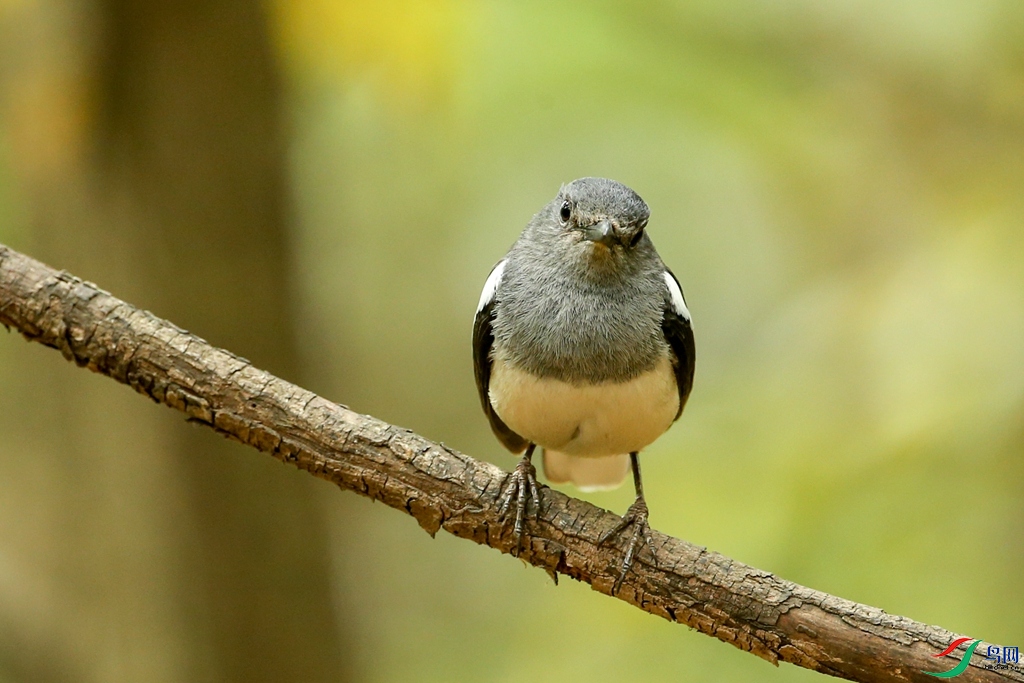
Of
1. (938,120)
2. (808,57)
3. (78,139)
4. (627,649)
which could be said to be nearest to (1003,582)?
(627,649)

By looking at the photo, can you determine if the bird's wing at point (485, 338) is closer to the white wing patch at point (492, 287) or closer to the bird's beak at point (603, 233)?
the white wing patch at point (492, 287)

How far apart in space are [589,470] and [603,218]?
136 cm

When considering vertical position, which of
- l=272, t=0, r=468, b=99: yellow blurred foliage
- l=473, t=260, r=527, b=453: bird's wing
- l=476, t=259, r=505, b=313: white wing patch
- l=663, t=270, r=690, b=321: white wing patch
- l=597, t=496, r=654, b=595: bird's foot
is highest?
l=272, t=0, r=468, b=99: yellow blurred foliage

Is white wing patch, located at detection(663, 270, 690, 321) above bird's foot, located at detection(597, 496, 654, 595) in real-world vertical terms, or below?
above

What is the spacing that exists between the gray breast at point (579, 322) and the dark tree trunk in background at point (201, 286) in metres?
2.14

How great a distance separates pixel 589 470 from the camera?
4562 millimetres

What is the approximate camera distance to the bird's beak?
3.79m

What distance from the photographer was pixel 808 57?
626 centimetres

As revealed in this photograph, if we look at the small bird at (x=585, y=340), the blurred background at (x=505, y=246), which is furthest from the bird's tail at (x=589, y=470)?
the blurred background at (x=505, y=246)

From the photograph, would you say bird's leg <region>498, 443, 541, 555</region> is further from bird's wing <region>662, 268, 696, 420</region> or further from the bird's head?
the bird's head

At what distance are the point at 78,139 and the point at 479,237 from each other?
3414 mm

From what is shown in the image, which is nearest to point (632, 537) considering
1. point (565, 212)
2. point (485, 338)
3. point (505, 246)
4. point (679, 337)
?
point (679, 337)

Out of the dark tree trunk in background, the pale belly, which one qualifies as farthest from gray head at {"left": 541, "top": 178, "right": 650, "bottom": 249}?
the dark tree trunk in background

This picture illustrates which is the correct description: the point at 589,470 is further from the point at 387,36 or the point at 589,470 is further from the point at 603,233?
the point at 387,36
